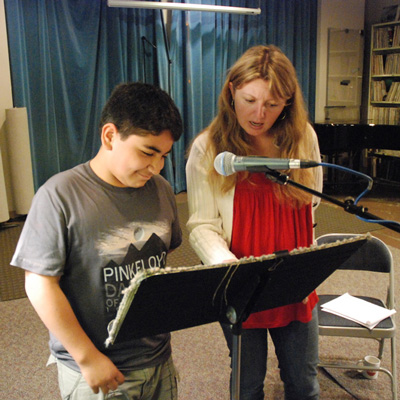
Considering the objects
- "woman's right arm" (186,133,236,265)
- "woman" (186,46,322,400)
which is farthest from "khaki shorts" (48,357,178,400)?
"woman's right arm" (186,133,236,265)

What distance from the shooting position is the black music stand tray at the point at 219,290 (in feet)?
2.55

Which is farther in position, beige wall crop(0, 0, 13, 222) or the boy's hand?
beige wall crop(0, 0, 13, 222)

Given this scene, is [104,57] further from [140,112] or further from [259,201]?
[140,112]

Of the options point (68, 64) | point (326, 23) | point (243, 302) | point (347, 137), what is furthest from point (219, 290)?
point (326, 23)

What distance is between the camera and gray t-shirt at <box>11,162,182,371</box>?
0.97 metres

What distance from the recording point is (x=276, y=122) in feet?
4.59

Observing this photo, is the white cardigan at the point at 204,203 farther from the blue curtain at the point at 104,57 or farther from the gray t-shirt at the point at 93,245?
the blue curtain at the point at 104,57

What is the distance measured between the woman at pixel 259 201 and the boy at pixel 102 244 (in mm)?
248

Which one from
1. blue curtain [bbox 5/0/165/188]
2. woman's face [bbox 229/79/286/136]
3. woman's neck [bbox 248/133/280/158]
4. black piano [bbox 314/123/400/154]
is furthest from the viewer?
black piano [bbox 314/123/400/154]

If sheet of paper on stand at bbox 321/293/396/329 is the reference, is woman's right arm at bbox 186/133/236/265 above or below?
above

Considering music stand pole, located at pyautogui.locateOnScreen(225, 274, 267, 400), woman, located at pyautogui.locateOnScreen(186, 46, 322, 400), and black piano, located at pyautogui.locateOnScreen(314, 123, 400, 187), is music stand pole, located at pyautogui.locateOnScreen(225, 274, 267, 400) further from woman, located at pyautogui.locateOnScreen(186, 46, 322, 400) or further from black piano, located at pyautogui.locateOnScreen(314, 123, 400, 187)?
black piano, located at pyautogui.locateOnScreen(314, 123, 400, 187)

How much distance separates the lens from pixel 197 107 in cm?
532

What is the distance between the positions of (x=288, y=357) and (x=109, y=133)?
0.83 metres

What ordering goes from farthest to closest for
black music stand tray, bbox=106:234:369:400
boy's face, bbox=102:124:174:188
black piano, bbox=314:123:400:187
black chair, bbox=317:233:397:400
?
1. black piano, bbox=314:123:400:187
2. black chair, bbox=317:233:397:400
3. boy's face, bbox=102:124:174:188
4. black music stand tray, bbox=106:234:369:400
